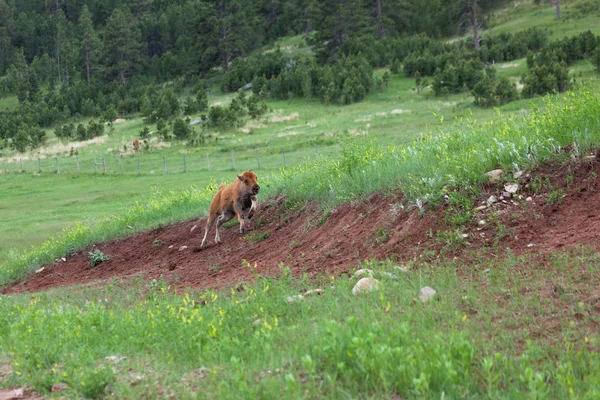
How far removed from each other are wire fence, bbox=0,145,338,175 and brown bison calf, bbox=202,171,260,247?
17.7 m

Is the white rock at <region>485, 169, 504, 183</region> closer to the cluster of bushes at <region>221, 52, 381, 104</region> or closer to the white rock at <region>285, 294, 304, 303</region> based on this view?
the white rock at <region>285, 294, 304, 303</region>

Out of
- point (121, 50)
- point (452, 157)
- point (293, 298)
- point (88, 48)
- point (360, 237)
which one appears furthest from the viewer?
point (88, 48)

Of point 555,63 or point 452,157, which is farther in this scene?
point 555,63

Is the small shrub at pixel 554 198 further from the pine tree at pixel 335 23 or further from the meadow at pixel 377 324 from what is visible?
the pine tree at pixel 335 23

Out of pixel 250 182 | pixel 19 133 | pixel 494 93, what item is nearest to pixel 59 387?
pixel 250 182

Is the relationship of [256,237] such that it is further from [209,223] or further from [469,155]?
[469,155]

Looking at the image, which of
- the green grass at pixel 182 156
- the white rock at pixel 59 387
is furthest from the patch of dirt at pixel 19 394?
the green grass at pixel 182 156

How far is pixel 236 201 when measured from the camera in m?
13.4

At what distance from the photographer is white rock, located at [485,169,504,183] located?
331 inches

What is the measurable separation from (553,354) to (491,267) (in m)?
2.04

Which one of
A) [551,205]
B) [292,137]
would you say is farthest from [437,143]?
[292,137]

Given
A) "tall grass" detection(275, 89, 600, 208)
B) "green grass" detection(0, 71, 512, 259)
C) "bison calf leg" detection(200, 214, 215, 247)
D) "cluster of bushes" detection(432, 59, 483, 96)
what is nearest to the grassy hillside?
"green grass" detection(0, 71, 512, 259)

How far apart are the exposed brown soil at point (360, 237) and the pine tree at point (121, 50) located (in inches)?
3348

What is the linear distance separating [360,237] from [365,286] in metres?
2.32
